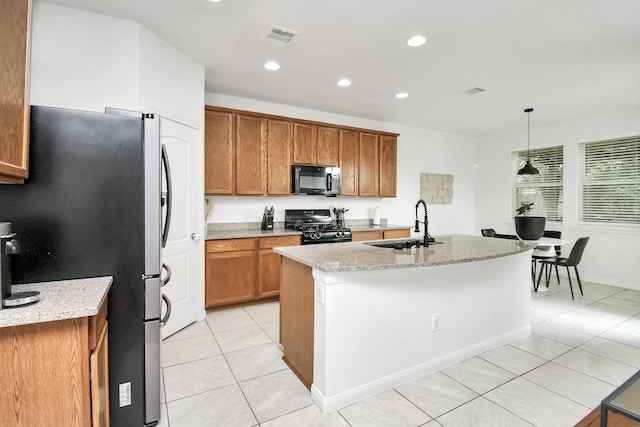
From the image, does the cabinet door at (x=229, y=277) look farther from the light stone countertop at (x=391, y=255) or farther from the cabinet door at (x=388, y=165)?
Answer: the cabinet door at (x=388, y=165)

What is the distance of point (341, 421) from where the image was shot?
73.8 inches

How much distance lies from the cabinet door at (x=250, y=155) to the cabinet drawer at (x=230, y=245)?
2.23 ft

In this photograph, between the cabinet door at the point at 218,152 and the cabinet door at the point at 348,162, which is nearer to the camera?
the cabinet door at the point at 218,152

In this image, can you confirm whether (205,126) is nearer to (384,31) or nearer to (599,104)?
(384,31)

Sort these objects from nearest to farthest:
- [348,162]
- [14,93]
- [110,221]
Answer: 1. [14,93]
2. [110,221]
3. [348,162]

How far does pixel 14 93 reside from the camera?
1318 millimetres

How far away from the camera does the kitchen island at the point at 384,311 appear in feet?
6.53

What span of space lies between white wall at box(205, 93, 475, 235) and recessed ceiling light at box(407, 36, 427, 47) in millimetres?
2303

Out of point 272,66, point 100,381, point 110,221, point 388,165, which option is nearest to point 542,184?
point 388,165

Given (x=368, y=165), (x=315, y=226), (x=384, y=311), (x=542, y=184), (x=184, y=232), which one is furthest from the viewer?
(x=542, y=184)

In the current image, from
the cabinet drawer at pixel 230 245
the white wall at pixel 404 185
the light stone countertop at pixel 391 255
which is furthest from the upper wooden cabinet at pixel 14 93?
the white wall at pixel 404 185

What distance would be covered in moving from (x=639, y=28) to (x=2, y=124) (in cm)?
425

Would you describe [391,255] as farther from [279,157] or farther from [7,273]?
[279,157]

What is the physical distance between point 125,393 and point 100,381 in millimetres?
377
